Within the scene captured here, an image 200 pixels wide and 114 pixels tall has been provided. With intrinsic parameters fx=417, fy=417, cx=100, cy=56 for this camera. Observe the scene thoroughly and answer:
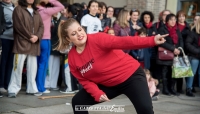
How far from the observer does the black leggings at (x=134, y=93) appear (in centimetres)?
480

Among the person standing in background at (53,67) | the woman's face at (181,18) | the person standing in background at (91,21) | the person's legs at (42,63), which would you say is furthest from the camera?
the woman's face at (181,18)

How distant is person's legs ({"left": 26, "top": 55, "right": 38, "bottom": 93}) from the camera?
8336mm

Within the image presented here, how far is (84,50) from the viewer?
5.02m

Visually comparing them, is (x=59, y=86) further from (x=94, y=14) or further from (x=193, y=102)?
(x=193, y=102)

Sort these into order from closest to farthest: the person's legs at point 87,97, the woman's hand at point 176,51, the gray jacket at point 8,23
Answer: the person's legs at point 87,97, the gray jacket at point 8,23, the woman's hand at point 176,51

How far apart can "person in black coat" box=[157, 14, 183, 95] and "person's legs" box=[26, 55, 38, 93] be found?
2962mm

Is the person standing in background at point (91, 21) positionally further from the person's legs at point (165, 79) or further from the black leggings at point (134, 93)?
the black leggings at point (134, 93)

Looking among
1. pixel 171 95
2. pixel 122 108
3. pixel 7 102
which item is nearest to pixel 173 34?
pixel 171 95

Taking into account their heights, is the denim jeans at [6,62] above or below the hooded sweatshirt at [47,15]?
below

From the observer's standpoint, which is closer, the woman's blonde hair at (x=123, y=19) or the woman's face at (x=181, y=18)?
the woman's blonde hair at (x=123, y=19)

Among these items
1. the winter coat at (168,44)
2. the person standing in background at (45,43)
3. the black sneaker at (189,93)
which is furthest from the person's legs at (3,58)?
the black sneaker at (189,93)

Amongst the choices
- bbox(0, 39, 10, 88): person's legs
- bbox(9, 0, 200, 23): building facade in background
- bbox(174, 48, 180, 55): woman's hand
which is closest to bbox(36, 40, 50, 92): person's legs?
bbox(0, 39, 10, 88): person's legs

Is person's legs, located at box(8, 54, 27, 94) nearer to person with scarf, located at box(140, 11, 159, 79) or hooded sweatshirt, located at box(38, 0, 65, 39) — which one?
hooded sweatshirt, located at box(38, 0, 65, 39)

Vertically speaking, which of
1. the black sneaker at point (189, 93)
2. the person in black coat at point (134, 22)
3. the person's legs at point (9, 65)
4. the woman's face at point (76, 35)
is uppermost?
the woman's face at point (76, 35)
